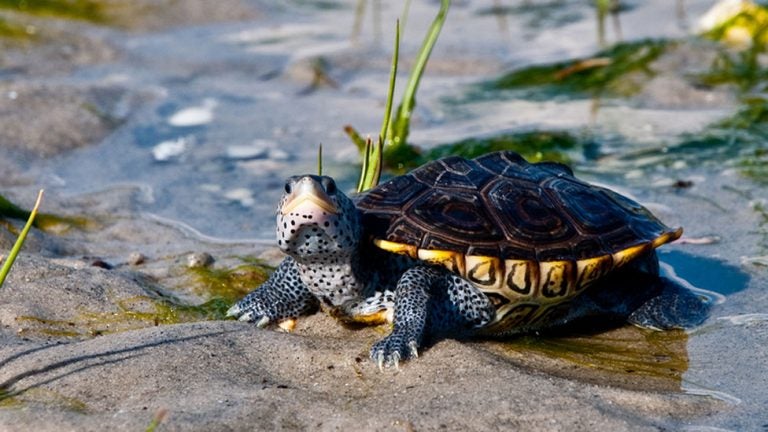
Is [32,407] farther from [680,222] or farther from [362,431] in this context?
[680,222]

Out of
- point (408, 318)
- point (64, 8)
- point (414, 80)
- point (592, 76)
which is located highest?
point (64, 8)

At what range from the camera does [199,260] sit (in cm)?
444

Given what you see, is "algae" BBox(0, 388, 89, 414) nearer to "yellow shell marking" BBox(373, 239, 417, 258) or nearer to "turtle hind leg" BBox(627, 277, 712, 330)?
"yellow shell marking" BBox(373, 239, 417, 258)

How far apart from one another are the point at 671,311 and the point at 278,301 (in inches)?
59.4

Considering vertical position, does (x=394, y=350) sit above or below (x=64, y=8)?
below

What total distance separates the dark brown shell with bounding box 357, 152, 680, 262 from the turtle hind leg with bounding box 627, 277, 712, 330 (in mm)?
234

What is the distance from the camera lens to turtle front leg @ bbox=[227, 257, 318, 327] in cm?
379

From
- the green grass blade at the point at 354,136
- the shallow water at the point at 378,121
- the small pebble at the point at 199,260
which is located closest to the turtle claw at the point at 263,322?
the small pebble at the point at 199,260

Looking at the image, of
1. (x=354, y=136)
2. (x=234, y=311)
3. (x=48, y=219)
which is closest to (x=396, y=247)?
(x=234, y=311)

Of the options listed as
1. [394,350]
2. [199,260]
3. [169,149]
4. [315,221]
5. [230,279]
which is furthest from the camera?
[169,149]

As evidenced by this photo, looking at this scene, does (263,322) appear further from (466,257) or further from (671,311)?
(671,311)

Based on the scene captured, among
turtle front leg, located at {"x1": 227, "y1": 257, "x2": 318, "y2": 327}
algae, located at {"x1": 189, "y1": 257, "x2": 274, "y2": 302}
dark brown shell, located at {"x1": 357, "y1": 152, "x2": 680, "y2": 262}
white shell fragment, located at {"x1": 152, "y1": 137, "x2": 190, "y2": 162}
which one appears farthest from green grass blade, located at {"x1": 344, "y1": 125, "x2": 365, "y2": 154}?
turtle front leg, located at {"x1": 227, "y1": 257, "x2": 318, "y2": 327}

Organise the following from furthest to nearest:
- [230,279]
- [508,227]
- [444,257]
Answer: [230,279]
[508,227]
[444,257]

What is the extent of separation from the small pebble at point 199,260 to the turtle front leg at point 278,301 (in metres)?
0.60
